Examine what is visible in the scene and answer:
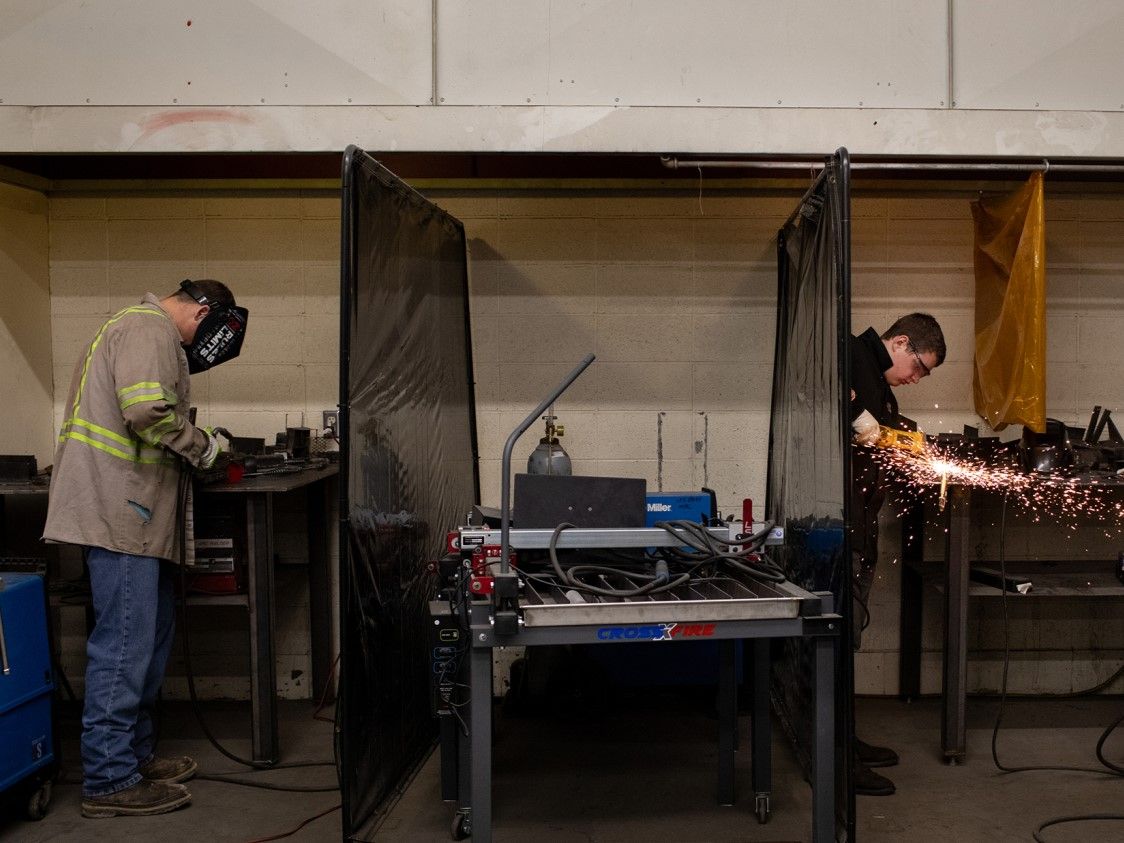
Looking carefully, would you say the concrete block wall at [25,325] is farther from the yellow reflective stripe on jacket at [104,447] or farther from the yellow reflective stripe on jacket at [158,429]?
the yellow reflective stripe on jacket at [158,429]

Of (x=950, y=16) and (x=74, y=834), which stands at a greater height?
(x=950, y=16)

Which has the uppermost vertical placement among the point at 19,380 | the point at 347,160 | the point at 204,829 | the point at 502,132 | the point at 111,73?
the point at 111,73

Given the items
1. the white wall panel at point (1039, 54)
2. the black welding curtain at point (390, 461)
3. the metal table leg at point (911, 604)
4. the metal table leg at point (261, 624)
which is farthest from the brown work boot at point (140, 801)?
the white wall panel at point (1039, 54)

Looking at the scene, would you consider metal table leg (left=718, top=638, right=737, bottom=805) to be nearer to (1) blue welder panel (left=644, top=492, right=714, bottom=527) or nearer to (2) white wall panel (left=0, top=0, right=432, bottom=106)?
(1) blue welder panel (left=644, top=492, right=714, bottom=527)

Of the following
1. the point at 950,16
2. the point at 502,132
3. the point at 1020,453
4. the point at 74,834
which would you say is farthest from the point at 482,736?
the point at 950,16

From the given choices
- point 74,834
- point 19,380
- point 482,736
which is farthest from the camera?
point 19,380

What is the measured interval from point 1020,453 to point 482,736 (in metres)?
2.21

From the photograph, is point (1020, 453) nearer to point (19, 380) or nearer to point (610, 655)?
point (610, 655)

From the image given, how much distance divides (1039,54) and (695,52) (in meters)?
1.14

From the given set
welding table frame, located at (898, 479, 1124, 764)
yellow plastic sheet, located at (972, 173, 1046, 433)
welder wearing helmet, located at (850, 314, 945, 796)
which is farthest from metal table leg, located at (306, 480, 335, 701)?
yellow plastic sheet, located at (972, 173, 1046, 433)

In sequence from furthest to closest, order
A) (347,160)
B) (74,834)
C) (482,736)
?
(74,834) → (347,160) → (482,736)

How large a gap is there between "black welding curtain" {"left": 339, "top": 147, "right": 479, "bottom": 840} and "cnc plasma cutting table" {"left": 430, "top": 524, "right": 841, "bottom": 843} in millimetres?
280

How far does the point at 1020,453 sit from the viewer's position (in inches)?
127

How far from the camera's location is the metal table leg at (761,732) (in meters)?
2.71
